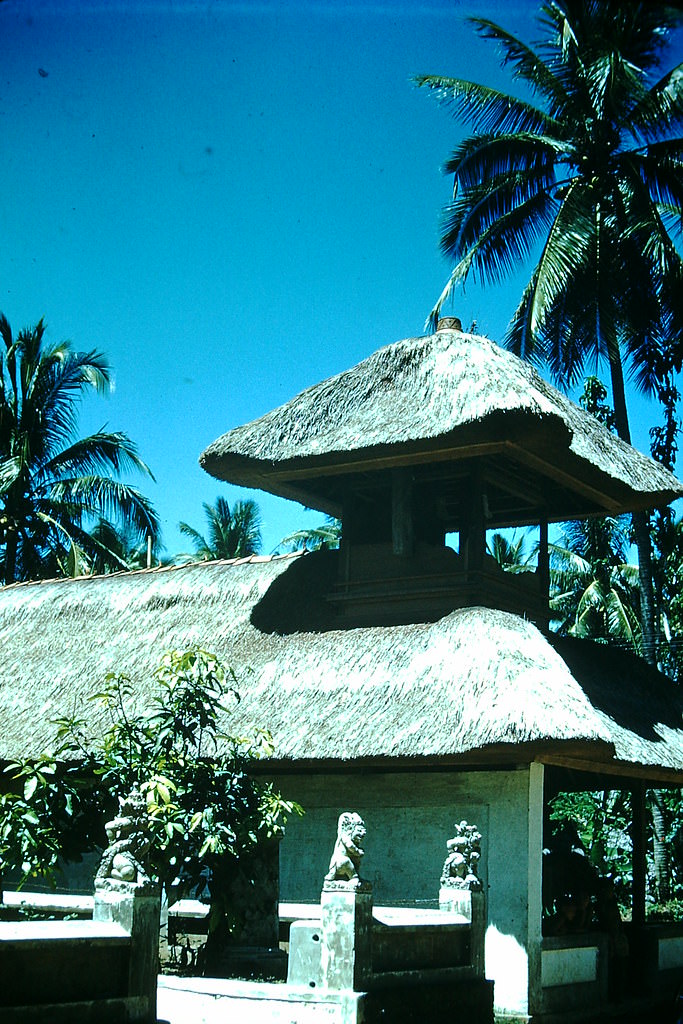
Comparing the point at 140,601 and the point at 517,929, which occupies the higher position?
the point at 140,601

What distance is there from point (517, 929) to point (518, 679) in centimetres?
246

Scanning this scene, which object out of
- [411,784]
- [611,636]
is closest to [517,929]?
[411,784]

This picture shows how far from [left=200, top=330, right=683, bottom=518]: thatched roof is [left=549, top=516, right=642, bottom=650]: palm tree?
1158 cm

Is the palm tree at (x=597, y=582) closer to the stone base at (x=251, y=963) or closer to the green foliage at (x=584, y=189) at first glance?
the green foliage at (x=584, y=189)

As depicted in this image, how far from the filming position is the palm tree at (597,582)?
29.0 m

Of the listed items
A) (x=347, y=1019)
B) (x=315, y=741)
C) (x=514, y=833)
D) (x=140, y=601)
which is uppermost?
(x=140, y=601)

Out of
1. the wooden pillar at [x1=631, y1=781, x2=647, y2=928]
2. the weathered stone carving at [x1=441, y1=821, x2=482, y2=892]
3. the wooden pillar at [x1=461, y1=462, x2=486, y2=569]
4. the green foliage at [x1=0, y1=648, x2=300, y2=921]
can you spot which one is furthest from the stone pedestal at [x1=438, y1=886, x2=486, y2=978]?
the wooden pillar at [x1=631, y1=781, x2=647, y2=928]

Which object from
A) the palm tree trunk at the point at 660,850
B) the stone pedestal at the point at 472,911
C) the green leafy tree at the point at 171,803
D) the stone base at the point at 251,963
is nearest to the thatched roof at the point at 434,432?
the green leafy tree at the point at 171,803

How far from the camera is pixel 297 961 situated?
9836 millimetres

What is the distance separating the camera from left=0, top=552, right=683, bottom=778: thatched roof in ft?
39.2

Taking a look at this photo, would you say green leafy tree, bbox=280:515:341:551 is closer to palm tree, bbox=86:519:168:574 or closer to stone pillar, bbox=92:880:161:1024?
palm tree, bbox=86:519:168:574

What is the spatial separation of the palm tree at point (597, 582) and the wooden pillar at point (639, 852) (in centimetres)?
1052

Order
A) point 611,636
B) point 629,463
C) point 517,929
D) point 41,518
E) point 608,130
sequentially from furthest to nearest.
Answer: point 611,636 < point 41,518 < point 608,130 < point 629,463 < point 517,929

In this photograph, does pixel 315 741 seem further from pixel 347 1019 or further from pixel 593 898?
pixel 593 898
